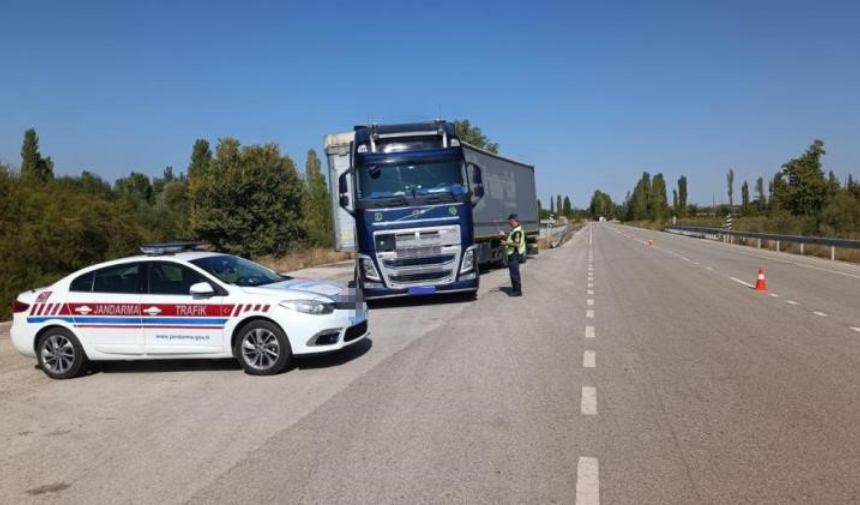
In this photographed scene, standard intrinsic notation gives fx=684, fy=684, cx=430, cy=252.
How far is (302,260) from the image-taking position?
99.7 ft

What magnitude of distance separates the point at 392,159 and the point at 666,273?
11.1m

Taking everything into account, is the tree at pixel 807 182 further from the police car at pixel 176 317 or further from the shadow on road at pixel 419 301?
the police car at pixel 176 317

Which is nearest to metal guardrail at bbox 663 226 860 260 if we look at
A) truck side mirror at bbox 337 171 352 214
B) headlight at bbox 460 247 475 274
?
headlight at bbox 460 247 475 274

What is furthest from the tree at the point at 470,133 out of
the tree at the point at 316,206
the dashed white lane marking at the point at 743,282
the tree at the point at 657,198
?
the tree at the point at 657,198

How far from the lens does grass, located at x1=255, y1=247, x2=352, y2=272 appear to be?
91.6 ft

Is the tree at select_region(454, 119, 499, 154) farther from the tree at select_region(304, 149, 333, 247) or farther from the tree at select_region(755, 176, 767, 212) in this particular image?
the tree at select_region(755, 176, 767, 212)

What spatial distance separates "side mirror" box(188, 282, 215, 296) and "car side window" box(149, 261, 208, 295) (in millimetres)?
207

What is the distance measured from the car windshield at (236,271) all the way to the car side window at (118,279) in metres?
0.74

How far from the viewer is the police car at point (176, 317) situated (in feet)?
26.4

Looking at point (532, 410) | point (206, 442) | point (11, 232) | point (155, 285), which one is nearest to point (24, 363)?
point (155, 285)

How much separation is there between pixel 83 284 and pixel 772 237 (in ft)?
118

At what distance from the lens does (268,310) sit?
802 cm

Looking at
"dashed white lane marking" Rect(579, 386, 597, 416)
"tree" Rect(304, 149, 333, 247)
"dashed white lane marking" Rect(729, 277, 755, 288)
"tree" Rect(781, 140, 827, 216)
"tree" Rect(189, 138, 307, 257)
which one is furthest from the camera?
"tree" Rect(781, 140, 827, 216)

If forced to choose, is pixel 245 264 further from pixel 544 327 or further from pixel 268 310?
pixel 544 327
